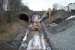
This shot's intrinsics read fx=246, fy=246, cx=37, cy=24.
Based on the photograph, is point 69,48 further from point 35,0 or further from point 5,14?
point 5,14

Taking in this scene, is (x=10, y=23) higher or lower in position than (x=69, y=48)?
higher

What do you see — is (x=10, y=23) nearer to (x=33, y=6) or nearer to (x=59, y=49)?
(x=33, y=6)

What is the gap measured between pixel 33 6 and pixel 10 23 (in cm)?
44

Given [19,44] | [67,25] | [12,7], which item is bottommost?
[19,44]

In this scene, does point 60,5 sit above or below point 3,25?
above

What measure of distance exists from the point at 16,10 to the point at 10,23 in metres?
0.18

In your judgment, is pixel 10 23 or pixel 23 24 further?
pixel 23 24

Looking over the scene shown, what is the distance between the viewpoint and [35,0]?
112 inches

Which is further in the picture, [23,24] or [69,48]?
[23,24]

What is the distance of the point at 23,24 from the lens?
326 cm

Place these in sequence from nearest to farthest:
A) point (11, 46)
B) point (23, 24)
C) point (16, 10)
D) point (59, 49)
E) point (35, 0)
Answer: point (59, 49) < point (11, 46) < point (35, 0) < point (16, 10) < point (23, 24)

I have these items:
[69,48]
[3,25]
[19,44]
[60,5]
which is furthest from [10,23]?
[69,48]

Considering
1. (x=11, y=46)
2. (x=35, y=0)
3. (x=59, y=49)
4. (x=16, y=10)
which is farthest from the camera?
(x=16, y=10)

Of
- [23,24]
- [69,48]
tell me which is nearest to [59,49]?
[69,48]
